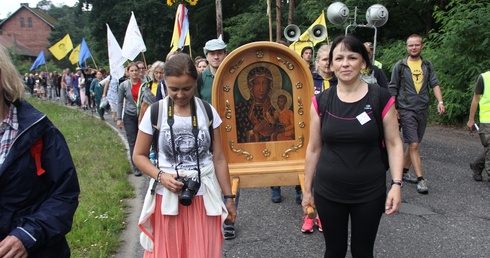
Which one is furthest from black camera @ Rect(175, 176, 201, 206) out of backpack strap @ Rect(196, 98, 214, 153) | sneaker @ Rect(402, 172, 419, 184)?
sneaker @ Rect(402, 172, 419, 184)

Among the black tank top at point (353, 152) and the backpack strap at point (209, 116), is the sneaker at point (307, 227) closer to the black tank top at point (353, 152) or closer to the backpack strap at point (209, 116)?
the black tank top at point (353, 152)

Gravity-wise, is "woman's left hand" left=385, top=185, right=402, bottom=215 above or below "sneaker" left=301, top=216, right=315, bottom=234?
above

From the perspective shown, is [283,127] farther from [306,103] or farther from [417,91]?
[417,91]

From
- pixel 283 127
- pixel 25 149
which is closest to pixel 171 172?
pixel 25 149

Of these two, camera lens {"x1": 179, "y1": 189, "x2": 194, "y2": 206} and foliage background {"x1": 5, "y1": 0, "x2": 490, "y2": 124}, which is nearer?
camera lens {"x1": 179, "y1": 189, "x2": 194, "y2": 206}

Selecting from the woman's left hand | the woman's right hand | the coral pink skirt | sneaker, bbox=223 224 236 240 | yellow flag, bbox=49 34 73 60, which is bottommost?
sneaker, bbox=223 224 236 240

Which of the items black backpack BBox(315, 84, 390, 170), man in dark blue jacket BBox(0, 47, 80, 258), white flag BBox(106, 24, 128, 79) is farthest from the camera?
white flag BBox(106, 24, 128, 79)

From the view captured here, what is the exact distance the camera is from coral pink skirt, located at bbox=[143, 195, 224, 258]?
280 centimetres

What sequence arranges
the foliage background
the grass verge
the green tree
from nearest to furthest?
the grass verge
the green tree
the foliage background

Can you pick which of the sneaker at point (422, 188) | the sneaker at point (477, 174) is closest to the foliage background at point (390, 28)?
the sneaker at point (477, 174)

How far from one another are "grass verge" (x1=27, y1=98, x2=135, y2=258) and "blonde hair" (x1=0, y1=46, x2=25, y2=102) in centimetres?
254

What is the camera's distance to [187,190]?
262 centimetres

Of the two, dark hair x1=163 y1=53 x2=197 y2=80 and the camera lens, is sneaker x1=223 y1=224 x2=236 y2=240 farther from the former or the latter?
dark hair x1=163 y1=53 x2=197 y2=80

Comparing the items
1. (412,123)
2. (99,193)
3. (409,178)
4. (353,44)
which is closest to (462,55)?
(409,178)
